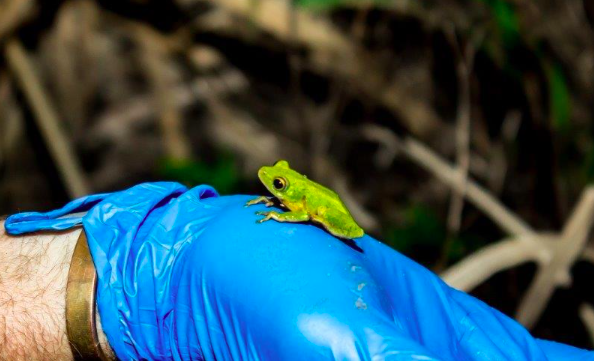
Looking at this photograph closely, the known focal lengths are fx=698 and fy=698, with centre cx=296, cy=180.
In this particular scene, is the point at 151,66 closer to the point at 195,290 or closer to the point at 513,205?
the point at 513,205

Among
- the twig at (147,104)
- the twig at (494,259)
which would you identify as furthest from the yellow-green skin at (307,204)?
the twig at (147,104)

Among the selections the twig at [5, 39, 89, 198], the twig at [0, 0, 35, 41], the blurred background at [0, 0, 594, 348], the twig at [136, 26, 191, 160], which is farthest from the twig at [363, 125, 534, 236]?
the twig at [0, 0, 35, 41]

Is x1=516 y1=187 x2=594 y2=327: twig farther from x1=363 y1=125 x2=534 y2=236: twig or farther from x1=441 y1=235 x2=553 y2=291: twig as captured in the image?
x1=363 y1=125 x2=534 y2=236: twig

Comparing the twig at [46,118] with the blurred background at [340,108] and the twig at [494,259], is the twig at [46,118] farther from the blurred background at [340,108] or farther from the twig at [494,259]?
the twig at [494,259]

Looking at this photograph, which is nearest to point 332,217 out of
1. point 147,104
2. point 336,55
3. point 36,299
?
point 36,299

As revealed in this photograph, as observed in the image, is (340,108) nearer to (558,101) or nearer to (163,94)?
(163,94)

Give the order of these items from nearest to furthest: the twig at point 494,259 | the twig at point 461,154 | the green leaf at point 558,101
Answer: the twig at point 494,259 → the twig at point 461,154 → the green leaf at point 558,101
